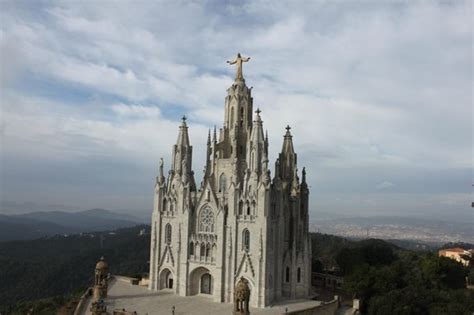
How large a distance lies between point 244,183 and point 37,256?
14074 centimetres

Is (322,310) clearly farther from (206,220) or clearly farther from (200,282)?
(206,220)

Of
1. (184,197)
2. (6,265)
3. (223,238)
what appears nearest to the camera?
(223,238)

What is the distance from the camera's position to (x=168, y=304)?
116 ft

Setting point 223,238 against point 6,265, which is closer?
point 223,238

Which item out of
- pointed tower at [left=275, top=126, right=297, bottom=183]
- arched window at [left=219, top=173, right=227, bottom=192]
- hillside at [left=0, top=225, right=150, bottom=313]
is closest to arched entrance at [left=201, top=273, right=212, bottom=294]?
arched window at [left=219, top=173, right=227, bottom=192]

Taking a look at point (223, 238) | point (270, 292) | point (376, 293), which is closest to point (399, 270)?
point (376, 293)

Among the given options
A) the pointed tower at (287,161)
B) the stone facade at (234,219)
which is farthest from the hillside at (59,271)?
the pointed tower at (287,161)

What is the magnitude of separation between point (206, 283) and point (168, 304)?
4.54 m

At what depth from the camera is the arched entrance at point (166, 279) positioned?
4062 cm

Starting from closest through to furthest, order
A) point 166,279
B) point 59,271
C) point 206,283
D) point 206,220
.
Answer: point 206,220, point 206,283, point 166,279, point 59,271

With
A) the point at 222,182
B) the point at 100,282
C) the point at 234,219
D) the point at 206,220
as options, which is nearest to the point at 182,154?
the point at 222,182

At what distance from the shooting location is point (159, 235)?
135ft

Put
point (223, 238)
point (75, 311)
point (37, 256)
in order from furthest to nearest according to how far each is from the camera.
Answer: point (37, 256) → point (223, 238) → point (75, 311)

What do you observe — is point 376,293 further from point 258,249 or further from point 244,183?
point 244,183
